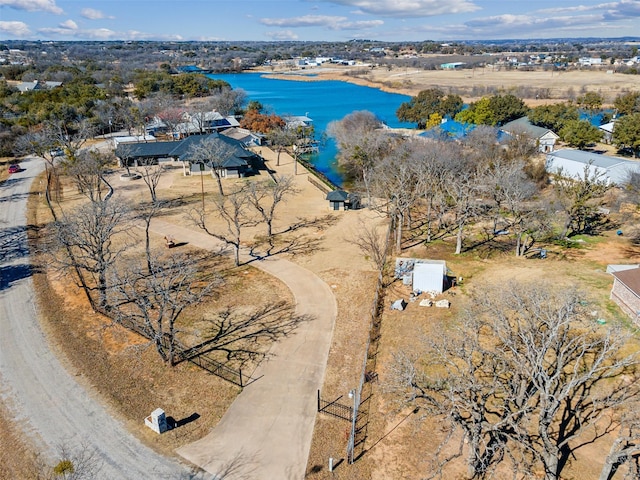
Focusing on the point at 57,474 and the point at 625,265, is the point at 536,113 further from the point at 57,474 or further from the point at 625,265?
the point at 57,474

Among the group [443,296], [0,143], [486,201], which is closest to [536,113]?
[486,201]

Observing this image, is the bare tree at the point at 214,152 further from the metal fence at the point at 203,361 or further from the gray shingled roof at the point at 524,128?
the gray shingled roof at the point at 524,128

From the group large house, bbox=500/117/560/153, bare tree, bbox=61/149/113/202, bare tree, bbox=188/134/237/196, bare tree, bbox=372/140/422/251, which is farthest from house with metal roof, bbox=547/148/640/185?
bare tree, bbox=61/149/113/202

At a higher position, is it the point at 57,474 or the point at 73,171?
the point at 73,171

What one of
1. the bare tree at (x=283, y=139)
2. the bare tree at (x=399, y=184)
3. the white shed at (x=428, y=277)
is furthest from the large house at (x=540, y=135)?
the white shed at (x=428, y=277)

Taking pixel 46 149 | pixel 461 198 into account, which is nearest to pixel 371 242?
pixel 461 198
